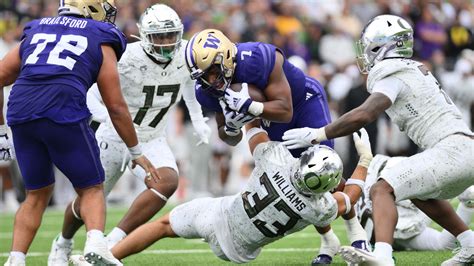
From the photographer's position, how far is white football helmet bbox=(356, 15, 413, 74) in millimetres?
6496

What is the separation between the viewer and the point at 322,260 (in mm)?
7352

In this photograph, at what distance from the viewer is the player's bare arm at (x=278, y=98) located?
6.43 m

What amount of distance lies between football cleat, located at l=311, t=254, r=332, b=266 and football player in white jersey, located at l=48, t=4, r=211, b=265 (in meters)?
1.24

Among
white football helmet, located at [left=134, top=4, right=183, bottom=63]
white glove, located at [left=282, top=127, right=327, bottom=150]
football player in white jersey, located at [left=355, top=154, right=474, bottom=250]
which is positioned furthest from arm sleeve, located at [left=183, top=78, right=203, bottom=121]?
white glove, located at [left=282, top=127, right=327, bottom=150]

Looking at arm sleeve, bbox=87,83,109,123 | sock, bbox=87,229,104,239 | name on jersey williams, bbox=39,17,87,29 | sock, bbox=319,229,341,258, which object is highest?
name on jersey williams, bbox=39,17,87,29

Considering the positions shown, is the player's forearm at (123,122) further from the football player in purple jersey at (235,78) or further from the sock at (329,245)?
the sock at (329,245)

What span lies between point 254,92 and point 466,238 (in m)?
1.69

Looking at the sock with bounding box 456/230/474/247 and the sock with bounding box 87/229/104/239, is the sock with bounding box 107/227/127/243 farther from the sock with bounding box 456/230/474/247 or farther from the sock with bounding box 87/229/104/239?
the sock with bounding box 456/230/474/247

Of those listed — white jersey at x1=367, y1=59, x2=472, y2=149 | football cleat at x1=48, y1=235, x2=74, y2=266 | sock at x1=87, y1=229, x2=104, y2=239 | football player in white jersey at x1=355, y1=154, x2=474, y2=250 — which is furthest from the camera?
football player in white jersey at x1=355, y1=154, x2=474, y2=250

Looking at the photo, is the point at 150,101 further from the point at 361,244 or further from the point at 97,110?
the point at 361,244

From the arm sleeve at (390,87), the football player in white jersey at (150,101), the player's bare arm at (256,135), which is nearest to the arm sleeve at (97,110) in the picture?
the football player in white jersey at (150,101)

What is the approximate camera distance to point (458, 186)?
20.6 ft

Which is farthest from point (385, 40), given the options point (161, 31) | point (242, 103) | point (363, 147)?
point (161, 31)

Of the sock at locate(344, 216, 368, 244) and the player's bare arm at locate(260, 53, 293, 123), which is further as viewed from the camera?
the sock at locate(344, 216, 368, 244)
